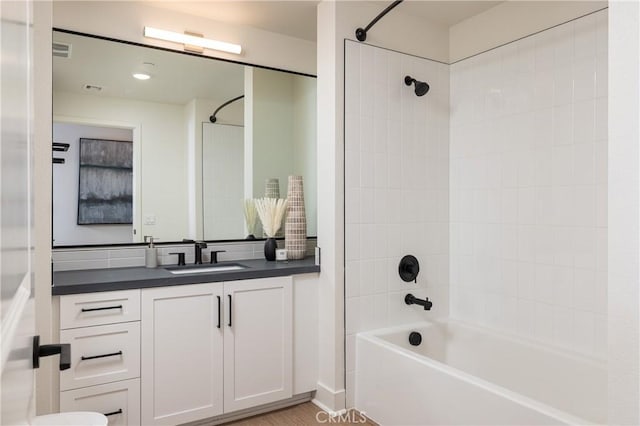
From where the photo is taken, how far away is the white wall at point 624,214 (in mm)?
1172

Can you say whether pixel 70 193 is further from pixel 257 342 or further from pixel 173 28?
pixel 257 342

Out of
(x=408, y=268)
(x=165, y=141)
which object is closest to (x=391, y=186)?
(x=408, y=268)

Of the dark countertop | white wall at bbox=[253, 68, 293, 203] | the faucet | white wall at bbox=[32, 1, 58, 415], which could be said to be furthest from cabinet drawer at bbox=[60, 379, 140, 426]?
white wall at bbox=[253, 68, 293, 203]

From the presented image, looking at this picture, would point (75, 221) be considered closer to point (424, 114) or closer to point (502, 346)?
point (424, 114)

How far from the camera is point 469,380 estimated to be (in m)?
2.07

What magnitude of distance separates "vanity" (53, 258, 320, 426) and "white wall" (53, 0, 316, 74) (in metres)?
1.43

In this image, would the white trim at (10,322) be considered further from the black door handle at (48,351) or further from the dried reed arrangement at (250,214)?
the dried reed arrangement at (250,214)

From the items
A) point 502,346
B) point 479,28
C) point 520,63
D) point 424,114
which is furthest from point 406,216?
point 479,28

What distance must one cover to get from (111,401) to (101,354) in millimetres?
249

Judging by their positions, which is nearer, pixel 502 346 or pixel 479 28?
pixel 502 346

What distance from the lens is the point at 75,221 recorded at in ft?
8.62

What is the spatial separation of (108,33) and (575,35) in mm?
2715

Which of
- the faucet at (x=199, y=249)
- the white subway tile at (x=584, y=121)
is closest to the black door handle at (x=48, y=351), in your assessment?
the faucet at (x=199, y=249)

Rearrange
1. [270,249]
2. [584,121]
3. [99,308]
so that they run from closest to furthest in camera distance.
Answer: [99,308], [584,121], [270,249]
